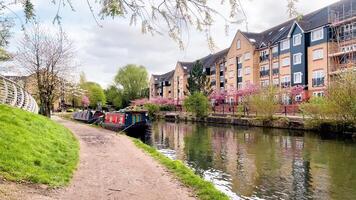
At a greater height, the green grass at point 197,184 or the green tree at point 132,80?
the green tree at point 132,80

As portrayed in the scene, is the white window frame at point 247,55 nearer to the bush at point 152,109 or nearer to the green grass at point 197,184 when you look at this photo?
the bush at point 152,109

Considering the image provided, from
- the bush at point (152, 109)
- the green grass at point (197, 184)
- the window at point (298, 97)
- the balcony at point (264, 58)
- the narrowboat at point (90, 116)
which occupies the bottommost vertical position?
the green grass at point (197, 184)

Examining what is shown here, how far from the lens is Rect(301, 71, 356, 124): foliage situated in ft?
90.1

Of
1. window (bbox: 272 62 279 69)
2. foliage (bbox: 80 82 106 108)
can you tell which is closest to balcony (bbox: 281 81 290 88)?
window (bbox: 272 62 279 69)

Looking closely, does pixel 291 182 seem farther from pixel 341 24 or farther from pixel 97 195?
pixel 341 24

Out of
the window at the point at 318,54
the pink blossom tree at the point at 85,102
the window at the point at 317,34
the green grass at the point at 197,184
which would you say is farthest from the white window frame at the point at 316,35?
the pink blossom tree at the point at 85,102

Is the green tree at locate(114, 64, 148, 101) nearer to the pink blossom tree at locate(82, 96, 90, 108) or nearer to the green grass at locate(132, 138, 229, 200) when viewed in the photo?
the pink blossom tree at locate(82, 96, 90, 108)

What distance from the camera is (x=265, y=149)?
2125 cm

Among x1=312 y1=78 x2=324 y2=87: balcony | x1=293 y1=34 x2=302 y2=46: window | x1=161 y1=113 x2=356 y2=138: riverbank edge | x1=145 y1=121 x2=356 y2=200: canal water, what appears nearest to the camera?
x1=145 y1=121 x2=356 y2=200: canal water

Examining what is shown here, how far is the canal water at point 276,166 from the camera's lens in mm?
11719

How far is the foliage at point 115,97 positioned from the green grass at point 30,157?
8533 cm

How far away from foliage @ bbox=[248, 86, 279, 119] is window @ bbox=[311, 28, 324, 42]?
1123 cm

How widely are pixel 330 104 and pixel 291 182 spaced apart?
58.6 ft

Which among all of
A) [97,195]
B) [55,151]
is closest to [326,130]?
[55,151]
